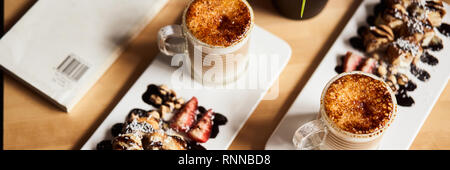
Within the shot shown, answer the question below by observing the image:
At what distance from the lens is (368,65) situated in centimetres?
98

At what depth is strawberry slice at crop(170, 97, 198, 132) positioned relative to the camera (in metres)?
0.95

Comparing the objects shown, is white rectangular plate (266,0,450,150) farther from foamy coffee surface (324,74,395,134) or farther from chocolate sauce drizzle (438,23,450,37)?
foamy coffee surface (324,74,395,134)

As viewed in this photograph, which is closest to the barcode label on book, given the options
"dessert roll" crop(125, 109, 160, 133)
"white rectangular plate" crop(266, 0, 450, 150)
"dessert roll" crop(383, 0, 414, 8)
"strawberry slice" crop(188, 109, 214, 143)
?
"dessert roll" crop(125, 109, 160, 133)

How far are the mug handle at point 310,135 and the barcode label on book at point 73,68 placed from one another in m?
0.42

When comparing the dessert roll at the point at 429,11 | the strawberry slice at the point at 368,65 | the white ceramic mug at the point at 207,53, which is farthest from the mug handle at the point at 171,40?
the dessert roll at the point at 429,11

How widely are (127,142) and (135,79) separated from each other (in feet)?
0.58

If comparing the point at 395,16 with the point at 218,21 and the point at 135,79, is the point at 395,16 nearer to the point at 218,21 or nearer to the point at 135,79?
the point at 218,21

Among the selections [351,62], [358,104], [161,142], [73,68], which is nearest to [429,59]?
[351,62]

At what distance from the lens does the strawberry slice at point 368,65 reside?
97cm

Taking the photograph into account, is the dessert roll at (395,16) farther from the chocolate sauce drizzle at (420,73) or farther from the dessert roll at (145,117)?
the dessert roll at (145,117)

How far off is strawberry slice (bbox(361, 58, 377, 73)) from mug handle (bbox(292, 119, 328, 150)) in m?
0.17

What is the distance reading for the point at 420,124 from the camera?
3.09 ft

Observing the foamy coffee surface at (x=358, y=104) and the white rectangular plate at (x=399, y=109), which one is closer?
the foamy coffee surface at (x=358, y=104)
